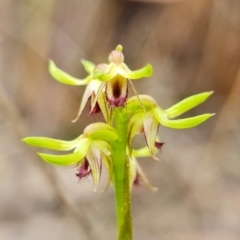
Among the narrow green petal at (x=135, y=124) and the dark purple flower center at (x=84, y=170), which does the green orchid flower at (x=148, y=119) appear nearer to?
the narrow green petal at (x=135, y=124)

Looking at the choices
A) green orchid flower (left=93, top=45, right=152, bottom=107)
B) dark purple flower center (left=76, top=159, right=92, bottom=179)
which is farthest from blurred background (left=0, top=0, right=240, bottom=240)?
green orchid flower (left=93, top=45, right=152, bottom=107)

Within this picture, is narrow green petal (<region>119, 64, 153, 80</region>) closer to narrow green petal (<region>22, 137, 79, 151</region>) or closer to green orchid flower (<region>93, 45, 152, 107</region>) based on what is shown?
green orchid flower (<region>93, 45, 152, 107</region>)

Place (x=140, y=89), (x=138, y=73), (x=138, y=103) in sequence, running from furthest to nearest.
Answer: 1. (x=140, y=89)
2. (x=138, y=103)
3. (x=138, y=73)

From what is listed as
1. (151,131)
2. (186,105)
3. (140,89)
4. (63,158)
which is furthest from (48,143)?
(140,89)

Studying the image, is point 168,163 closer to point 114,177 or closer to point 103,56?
point 103,56

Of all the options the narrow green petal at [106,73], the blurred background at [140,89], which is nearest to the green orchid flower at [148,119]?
the narrow green petal at [106,73]

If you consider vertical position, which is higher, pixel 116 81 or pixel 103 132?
pixel 116 81

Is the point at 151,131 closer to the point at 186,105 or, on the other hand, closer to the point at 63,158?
the point at 186,105
